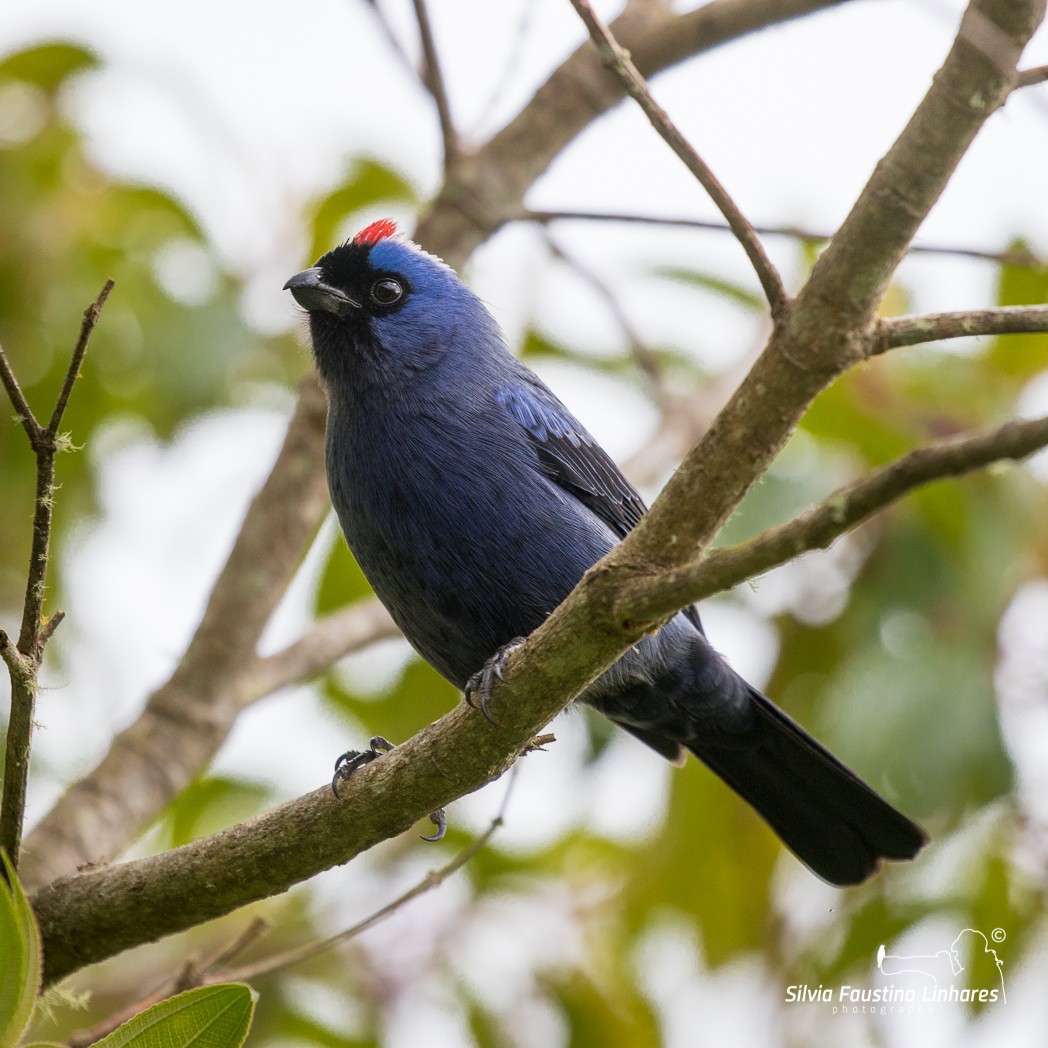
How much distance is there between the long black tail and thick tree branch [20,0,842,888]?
161cm

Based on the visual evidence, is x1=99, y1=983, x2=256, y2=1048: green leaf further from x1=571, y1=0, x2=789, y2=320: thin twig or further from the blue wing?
the blue wing

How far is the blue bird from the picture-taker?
3.90m

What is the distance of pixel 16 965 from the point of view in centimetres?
233

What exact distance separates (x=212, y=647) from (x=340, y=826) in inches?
60.3

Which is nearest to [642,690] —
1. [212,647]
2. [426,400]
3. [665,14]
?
[426,400]

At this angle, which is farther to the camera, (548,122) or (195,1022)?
(548,122)

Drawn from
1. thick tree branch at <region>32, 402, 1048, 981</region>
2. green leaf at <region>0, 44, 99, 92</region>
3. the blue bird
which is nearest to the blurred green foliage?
green leaf at <region>0, 44, 99, 92</region>

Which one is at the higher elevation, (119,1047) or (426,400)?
(426,400)

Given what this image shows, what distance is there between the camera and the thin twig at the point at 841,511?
6.13ft

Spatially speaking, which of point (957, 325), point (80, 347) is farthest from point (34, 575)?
point (957, 325)

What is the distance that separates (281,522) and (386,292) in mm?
880

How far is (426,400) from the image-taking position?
4141mm

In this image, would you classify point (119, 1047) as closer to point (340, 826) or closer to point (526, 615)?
point (340, 826)

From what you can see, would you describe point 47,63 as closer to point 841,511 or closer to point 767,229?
point 767,229
